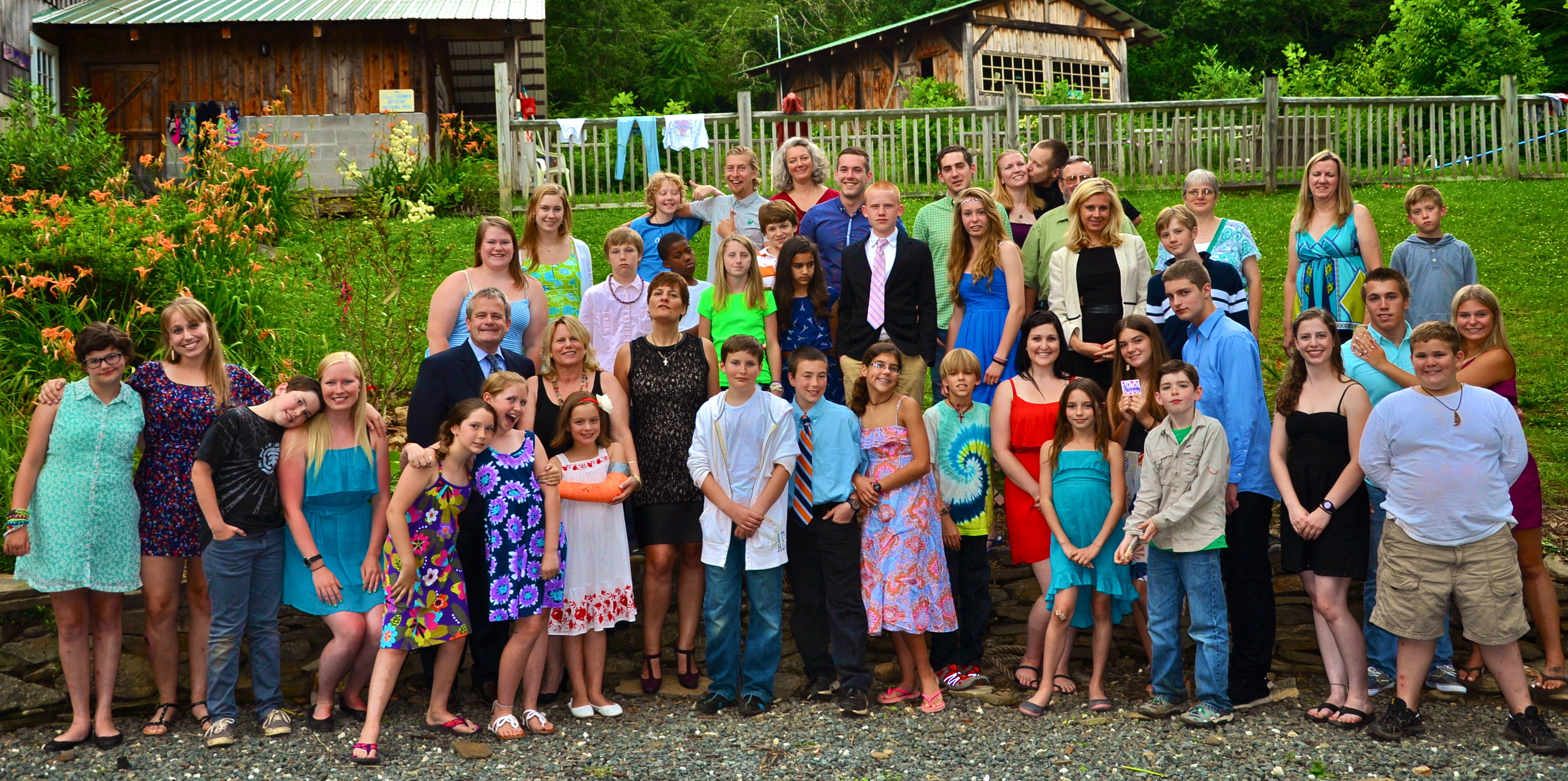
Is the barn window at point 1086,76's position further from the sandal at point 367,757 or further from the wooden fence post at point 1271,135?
the sandal at point 367,757

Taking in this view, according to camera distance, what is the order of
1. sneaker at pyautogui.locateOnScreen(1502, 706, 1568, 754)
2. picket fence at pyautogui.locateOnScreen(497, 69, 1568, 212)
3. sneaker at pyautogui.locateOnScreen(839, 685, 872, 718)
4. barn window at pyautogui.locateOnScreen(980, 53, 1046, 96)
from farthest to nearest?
barn window at pyautogui.locateOnScreen(980, 53, 1046, 96), picket fence at pyautogui.locateOnScreen(497, 69, 1568, 212), sneaker at pyautogui.locateOnScreen(839, 685, 872, 718), sneaker at pyautogui.locateOnScreen(1502, 706, 1568, 754)

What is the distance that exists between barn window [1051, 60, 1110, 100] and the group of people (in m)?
19.9

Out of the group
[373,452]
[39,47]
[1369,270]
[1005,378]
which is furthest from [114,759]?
[39,47]

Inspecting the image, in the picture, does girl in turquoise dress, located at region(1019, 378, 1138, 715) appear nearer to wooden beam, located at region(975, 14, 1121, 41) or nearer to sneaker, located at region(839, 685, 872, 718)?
sneaker, located at region(839, 685, 872, 718)

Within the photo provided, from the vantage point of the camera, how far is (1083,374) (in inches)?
231

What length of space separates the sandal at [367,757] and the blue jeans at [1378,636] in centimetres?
404

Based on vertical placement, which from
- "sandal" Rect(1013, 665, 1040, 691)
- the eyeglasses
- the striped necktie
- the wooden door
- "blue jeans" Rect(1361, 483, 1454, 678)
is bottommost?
"sandal" Rect(1013, 665, 1040, 691)

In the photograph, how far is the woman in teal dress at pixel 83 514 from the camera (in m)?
4.72

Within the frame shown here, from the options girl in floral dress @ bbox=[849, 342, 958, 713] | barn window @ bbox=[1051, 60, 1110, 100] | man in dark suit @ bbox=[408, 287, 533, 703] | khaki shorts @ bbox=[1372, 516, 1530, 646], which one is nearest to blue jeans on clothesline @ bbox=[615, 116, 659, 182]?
man in dark suit @ bbox=[408, 287, 533, 703]

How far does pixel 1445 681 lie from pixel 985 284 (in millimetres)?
2662

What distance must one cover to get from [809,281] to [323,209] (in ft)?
28.4

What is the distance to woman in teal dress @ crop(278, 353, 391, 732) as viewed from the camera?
191 inches

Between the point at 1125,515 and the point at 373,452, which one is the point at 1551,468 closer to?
the point at 1125,515

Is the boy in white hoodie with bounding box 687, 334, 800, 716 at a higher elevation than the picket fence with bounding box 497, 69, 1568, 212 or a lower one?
lower
